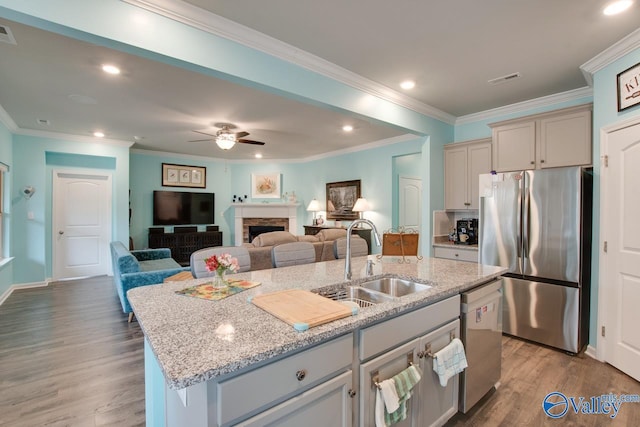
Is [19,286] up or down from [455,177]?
down

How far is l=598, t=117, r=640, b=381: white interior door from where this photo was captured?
2.43 meters

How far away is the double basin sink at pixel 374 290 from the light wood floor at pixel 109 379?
0.88 m

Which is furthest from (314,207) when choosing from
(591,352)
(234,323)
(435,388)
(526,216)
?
(234,323)

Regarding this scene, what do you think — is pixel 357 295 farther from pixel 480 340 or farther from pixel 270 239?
pixel 270 239

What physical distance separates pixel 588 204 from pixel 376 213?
350cm

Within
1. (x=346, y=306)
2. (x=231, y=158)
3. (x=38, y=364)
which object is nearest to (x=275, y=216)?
(x=231, y=158)

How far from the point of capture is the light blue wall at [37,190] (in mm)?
5027

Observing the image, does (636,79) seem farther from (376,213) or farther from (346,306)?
(376,213)

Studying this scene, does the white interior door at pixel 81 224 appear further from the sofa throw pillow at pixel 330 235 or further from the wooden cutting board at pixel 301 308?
the wooden cutting board at pixel 301 308

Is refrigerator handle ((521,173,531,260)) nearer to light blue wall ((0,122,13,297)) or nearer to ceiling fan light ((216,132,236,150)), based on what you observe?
ceiling fan light ((216,132,236,150))

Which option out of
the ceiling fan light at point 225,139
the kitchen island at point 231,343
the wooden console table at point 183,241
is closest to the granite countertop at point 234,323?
the kitchen island at point 231,343

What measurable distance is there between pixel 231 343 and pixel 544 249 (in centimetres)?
319

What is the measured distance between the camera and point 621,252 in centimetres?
254

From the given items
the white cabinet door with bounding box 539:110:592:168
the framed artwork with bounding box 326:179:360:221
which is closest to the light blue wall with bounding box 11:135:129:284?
the framed artwork with bounding box 326:179:360:221
